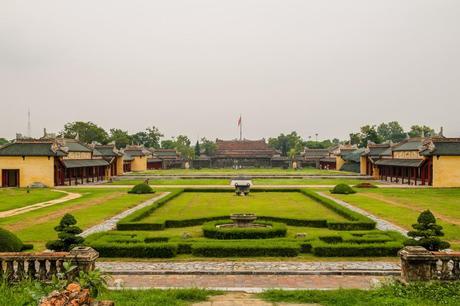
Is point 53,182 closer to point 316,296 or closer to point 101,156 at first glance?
point 101,156

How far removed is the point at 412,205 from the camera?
3612cm

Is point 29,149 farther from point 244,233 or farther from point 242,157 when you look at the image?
point 242,157

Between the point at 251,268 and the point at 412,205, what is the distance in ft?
76.7

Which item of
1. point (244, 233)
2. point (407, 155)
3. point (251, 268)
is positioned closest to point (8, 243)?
point (251, 268)

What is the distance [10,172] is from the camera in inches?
2265

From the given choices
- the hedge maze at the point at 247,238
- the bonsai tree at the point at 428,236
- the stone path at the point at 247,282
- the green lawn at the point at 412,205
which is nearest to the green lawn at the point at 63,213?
the hedge maze at the point at 247,238

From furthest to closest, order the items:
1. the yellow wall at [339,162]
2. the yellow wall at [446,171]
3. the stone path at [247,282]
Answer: the yellow wall at [339,162]
the yellow wall at [446,171]
the stone path at [247,282]

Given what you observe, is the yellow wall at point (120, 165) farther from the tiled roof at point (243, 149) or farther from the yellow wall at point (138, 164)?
the tiled roof at point (243, 149)

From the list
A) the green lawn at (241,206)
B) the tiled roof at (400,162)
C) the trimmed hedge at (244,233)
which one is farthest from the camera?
the tiled roof at (400,162)

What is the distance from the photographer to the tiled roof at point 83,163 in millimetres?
61181

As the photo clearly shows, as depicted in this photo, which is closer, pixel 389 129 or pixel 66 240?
pixel 66 240

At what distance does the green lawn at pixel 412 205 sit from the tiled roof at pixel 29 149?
36968 millimetres

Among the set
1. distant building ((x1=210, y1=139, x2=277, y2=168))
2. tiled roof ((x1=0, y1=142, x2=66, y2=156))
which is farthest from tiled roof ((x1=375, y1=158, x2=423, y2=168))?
tiled roof ((x1=0, y1=142, x2=66, y2=156))

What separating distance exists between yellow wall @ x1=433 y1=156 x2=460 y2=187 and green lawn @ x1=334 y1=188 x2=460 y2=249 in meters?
6.66
